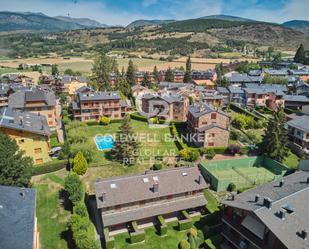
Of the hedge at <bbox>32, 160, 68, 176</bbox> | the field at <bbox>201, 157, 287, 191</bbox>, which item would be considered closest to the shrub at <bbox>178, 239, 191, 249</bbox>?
the field at <bbox>201, 157, 287, 191</bbox>

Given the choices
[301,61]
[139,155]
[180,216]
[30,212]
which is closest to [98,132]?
[139,155]

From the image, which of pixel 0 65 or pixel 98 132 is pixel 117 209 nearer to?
pixel 98 132

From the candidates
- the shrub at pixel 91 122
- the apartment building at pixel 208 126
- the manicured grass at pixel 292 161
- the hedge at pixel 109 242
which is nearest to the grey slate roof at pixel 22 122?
the shrub at pixel 91 122

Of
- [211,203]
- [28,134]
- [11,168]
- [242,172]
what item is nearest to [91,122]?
[28,134]

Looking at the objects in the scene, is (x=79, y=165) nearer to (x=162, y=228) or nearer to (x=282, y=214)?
(x=162, y=228)

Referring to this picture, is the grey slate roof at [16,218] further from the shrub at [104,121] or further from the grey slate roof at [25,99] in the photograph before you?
the grey slate roof at [25,99]
